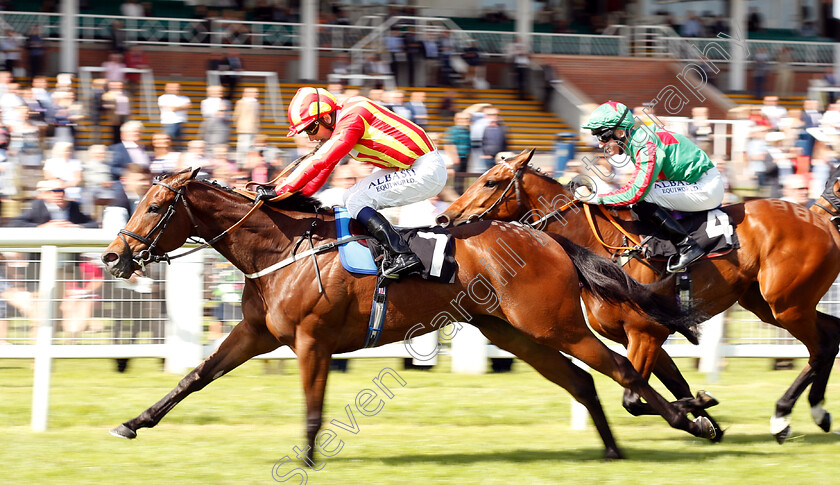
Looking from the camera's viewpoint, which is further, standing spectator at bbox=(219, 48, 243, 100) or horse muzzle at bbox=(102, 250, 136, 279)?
standing spectator at bbox=(219, 48, 243, 100)

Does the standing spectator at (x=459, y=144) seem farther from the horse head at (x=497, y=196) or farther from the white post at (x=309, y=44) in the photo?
the white post at (x=309, y=44)

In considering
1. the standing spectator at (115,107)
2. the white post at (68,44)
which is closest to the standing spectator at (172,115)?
the standing spectator at (115,107)

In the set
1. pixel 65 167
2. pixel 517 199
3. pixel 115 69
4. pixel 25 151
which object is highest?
pixel 115 69

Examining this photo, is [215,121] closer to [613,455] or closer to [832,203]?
[832,203]

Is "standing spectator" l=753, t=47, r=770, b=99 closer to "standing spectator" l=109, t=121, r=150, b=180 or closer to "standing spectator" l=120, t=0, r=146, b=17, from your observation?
"standing spectator" l=120, t=0, r=146, b=17

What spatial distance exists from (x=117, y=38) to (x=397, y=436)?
10.7 m

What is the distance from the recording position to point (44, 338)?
6.09 meters

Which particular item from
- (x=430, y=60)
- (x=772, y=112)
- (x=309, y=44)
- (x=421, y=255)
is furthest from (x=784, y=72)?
(x=421, y=255)

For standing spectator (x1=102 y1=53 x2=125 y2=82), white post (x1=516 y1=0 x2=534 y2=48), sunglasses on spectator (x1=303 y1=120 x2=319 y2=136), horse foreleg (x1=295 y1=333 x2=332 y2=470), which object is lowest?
horse foreleg (x1=295 y1=333 x2=332 y2=470)

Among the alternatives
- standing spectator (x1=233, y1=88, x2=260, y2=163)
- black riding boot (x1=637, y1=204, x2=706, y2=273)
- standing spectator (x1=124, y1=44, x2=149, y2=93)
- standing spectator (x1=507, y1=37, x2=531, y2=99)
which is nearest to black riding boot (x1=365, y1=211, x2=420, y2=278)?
black riding boot (x1=637, y1=204, x2=706, y2=273)

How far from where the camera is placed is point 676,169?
244 inches

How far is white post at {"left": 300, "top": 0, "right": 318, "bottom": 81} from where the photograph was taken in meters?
16.2

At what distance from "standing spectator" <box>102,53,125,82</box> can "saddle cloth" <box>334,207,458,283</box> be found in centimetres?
914

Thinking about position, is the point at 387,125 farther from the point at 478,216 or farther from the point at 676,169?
the point at 676,169
